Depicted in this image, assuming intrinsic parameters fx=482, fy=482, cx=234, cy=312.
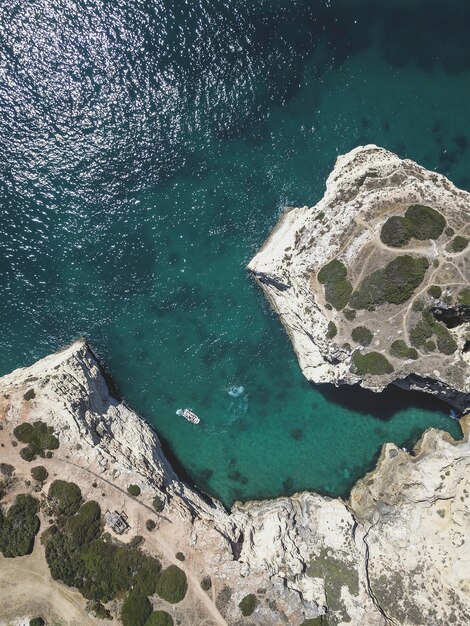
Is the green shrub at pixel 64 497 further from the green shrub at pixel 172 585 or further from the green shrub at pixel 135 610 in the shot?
the green shrub at pixel 172 585

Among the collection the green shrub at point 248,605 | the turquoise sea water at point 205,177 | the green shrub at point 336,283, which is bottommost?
the green shrub at point 248,605

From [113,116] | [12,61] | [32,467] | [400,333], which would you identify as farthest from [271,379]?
[12,61]

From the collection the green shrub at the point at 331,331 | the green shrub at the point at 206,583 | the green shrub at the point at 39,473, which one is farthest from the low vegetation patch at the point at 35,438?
the green shrub at the point at 331,331

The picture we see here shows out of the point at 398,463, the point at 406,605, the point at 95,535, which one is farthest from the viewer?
the point at 398,463

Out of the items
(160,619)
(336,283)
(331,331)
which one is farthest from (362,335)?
(160,619)

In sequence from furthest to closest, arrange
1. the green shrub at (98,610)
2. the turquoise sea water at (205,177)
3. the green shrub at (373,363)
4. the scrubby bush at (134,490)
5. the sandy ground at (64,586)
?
the turquoise sea water at (205,177) → the green shrub at (373,363) → the scrubby bush at (134,490) → the sandy ground at (64,586) → the green shrub at (98,610)

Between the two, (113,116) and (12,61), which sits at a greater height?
(12,61)

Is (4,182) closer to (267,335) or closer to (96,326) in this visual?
(96,326)

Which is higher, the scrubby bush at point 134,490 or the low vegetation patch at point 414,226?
the low vegetation patch at point 414,226
